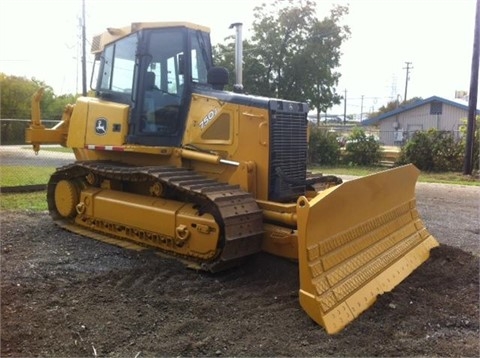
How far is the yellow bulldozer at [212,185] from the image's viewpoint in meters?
4.83

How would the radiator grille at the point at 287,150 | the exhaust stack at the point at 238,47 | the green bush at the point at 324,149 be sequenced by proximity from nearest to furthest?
the radiator grille at the point at 287,150, the exhaust stack at the point at 238,47, the green bush at the point at 324,149

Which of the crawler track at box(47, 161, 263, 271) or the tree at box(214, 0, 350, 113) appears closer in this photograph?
the crawler track at box(47, 161, 263, 271)

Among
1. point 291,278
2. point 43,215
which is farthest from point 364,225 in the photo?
point 43,215

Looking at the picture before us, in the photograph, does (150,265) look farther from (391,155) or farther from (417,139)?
(391,155)

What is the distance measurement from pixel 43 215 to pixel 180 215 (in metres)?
3.75

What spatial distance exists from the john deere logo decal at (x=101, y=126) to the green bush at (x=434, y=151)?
16.2m

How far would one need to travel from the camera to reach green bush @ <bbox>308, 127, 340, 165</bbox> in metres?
23.6

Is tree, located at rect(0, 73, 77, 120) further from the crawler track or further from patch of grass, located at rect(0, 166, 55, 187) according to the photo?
the crawler track

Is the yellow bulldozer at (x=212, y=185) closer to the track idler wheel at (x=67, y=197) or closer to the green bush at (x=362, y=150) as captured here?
the track idler wheel at (x=67, y=197)

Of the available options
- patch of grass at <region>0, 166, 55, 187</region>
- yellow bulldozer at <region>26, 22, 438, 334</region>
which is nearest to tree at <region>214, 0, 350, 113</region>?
patch of grass at <region>0, 166, 55, 187</region>

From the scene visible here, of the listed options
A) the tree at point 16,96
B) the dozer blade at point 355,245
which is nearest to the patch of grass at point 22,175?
the dozer blade at point 355,245

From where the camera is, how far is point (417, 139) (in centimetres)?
2123

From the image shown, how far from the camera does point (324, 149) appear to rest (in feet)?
77.7

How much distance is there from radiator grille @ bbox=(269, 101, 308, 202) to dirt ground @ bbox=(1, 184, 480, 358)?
901 mm
